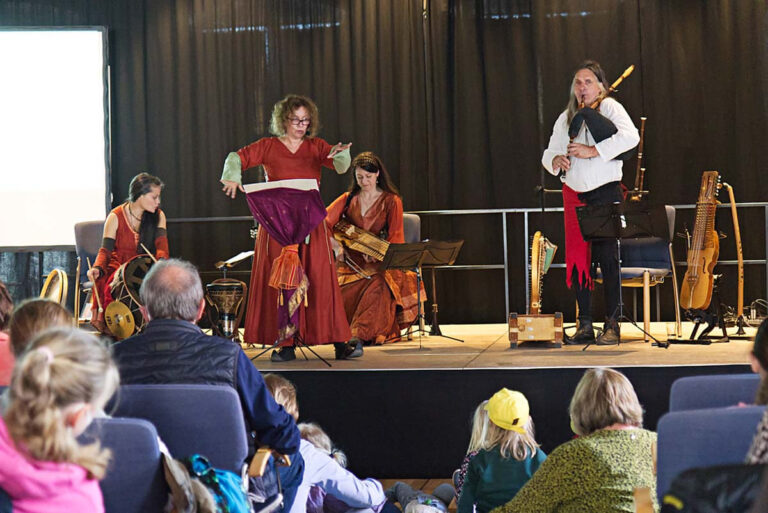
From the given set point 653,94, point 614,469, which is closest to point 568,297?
point 653,94

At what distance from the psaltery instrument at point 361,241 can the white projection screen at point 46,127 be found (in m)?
2.55

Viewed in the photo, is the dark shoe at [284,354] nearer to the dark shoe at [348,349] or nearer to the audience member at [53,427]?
the dark shoe at [348,349]

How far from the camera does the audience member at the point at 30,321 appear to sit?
2.54 metres

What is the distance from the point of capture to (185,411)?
2324 millimetres

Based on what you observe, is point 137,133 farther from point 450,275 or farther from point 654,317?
point 654,317

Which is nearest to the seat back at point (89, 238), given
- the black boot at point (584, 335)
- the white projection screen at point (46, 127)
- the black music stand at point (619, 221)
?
the white projection screen at point (46, 127)

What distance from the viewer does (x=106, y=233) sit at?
6262 mm

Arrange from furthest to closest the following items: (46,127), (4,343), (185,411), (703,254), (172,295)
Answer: (46,127), (703,254), (4,343), (172,295), (185,411)

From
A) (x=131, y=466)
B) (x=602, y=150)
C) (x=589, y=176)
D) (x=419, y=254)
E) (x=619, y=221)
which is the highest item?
(x=602, y=150)

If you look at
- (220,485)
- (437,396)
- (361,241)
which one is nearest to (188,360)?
(220,485)

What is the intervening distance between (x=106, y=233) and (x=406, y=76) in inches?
108

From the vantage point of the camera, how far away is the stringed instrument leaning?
568 centimetres

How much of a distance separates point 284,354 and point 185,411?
288 centimetres

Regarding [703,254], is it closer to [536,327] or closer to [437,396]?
[536,327]
